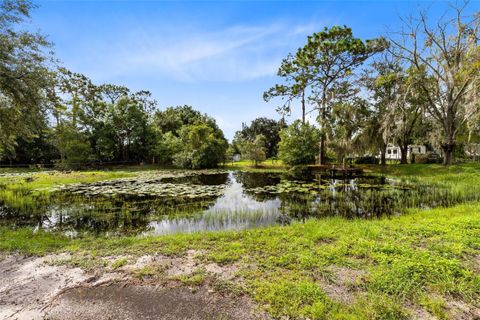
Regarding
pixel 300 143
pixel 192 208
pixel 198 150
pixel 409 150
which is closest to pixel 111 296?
pixel 192 208

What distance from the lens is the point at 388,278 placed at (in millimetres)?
2934

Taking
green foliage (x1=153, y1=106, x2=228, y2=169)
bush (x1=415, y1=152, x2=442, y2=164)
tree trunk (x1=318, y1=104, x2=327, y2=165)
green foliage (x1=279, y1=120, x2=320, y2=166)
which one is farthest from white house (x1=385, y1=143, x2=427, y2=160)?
green foliage (x1=153, y1=106, x2=228, y2=169)

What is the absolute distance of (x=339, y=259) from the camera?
139 inches

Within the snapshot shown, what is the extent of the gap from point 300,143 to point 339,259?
62.5ft

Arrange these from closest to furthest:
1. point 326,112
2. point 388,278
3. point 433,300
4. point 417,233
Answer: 1. point 433,300
2. point 388,278
3. point 417,233
4. point 326,112

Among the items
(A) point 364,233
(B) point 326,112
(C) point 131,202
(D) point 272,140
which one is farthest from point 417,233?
(D) point 272,140

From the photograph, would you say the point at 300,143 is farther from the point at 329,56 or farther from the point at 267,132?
the point at 267,132

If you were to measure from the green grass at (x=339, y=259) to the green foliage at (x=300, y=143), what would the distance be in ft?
53.1

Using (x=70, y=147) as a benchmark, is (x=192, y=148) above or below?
below

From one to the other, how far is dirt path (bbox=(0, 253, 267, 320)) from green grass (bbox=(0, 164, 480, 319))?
0.72 ft

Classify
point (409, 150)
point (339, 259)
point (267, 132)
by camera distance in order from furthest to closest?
point (267, 132), point (409, 150), point (339, 259)

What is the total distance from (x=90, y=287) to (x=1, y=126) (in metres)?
11.8

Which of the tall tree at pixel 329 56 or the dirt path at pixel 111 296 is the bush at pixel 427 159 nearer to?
the tall tree at pixel 329 56

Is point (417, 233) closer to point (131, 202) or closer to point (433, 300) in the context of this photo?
point (433, 300)
